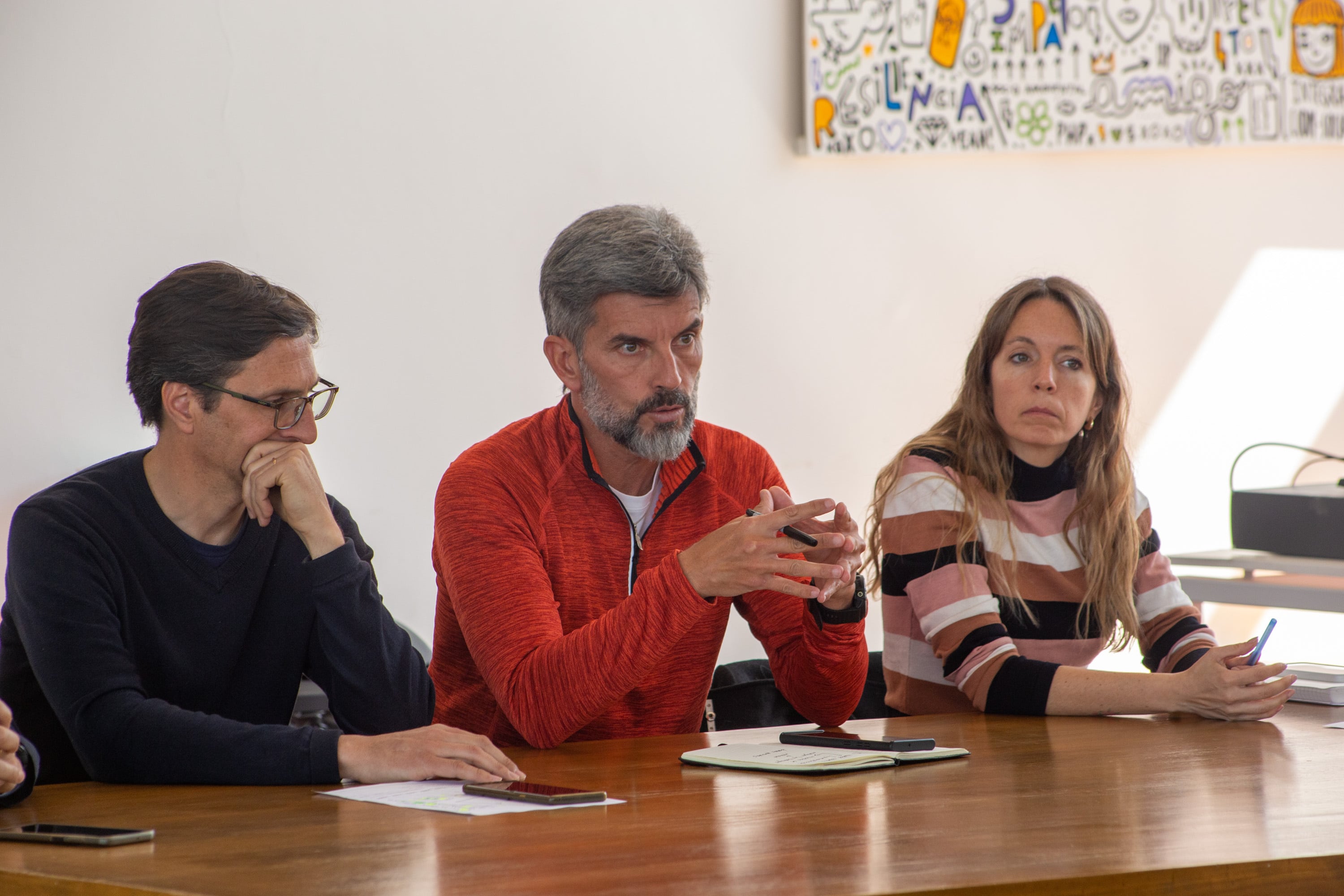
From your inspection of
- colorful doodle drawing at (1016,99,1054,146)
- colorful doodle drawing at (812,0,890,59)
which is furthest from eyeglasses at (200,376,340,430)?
colorful doodle drawing at (1016,99,1054,146)

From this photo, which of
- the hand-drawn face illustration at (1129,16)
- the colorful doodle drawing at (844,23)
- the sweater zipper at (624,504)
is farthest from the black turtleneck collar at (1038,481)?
the hand-drawn face illustration at (1129,16)

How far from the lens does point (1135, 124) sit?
3.77m

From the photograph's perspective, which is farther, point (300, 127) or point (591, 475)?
point (300, 127)

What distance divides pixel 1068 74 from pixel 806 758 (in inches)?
106

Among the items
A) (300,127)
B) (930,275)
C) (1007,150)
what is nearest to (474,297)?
(300,127)

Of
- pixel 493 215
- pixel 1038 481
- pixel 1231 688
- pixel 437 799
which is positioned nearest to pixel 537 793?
pixel 437 799

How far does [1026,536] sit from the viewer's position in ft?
7.26

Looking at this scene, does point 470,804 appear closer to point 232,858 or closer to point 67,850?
point 232,858

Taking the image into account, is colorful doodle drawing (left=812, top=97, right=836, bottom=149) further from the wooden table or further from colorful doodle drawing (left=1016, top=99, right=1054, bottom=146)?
the wooden table

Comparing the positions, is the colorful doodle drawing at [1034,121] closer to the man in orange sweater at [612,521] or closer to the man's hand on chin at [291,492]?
the man in orange sweater at [612,521]

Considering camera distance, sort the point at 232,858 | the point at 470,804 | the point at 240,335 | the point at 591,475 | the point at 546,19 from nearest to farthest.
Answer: the point at 232,858 < the point at 470,804 < the point at 240,335 < the point at 591,475 < the point at 546,19

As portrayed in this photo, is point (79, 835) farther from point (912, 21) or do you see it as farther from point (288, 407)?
point (912, 21)

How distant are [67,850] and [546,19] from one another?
2.45 meters

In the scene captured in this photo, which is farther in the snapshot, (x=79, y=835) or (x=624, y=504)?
(x=624, y=504)
